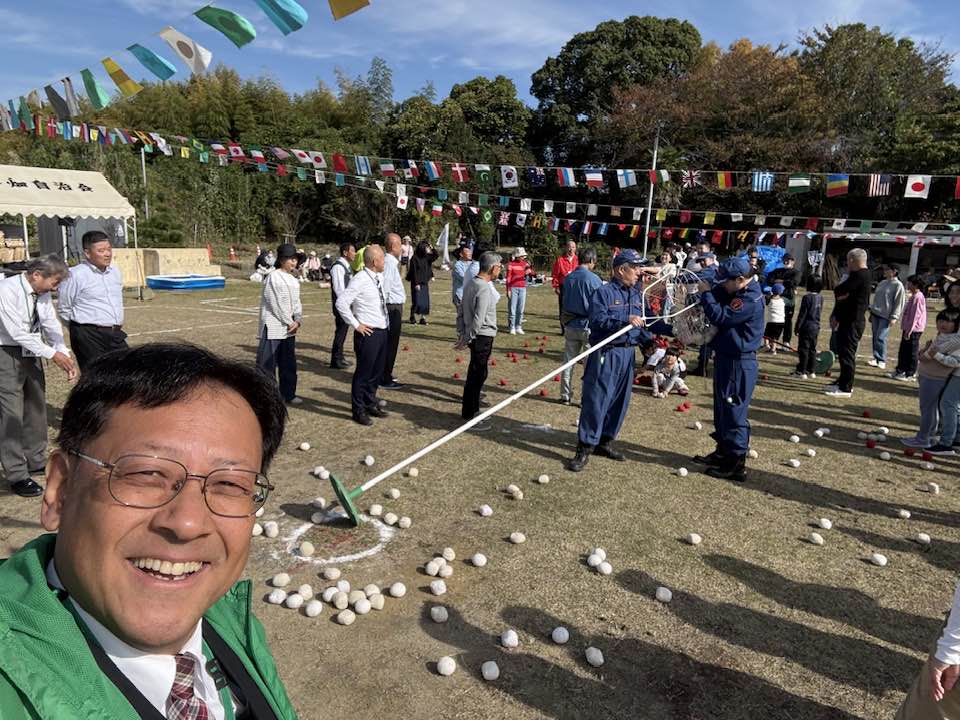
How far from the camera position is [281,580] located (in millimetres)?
4027

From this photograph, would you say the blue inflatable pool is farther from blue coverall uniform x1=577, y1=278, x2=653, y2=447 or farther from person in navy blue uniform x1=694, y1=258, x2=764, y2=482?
person in navy blue uniform x1=694, y1=258, x2=764, y2=482

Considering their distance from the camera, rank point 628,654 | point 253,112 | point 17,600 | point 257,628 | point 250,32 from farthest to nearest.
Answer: point 253,112 < point 250,32 < point 628,654 < point 257,628 < point 17,600

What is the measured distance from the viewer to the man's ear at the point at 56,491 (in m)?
1.24

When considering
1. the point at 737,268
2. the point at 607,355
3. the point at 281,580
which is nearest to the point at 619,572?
the point at 281,580

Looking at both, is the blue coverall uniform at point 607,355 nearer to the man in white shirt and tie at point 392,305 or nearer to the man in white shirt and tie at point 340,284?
the man in white shirt and tie at point 392,305

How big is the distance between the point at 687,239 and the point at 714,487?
29.4 m

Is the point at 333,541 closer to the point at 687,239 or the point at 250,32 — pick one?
the point at 250,32

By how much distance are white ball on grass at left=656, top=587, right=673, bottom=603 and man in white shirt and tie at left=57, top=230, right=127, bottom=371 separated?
18.5ft

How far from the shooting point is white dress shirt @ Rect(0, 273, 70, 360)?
4938 mm

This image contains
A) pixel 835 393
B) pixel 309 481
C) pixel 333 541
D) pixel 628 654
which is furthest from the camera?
pixel 835 393

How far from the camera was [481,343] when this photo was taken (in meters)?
7.40

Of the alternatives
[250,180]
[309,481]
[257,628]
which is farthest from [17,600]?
[250,180]

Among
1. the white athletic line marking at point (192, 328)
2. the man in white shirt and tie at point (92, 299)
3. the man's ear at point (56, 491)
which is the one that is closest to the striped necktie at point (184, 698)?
the man's ear at point (56, 491)

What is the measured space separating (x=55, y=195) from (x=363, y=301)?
15984 millimetres
